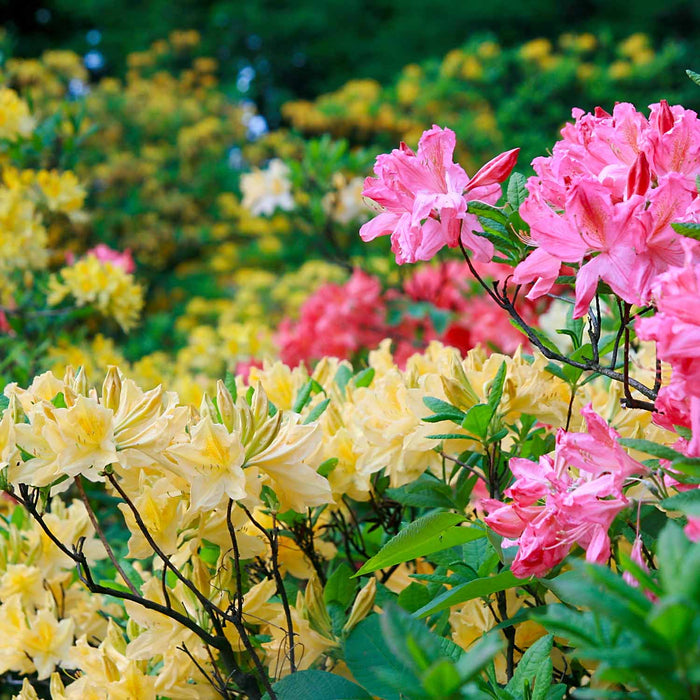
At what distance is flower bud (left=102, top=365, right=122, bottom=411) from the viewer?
0.74 m

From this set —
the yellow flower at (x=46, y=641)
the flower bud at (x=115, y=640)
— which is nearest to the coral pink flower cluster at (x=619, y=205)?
the flower bud at (x=115, y=640)

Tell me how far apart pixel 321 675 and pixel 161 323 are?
3.34 m

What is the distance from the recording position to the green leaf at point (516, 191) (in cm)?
78

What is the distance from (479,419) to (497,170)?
0.24m

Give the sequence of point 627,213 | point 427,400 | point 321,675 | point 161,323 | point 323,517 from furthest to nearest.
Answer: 1. point 161,323
2. point 323,517
3. point 427,400
4. point 321,675
5. point 627,213

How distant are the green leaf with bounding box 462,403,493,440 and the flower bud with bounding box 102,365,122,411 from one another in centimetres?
34

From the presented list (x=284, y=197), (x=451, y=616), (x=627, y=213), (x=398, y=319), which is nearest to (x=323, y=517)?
(x=451, y=616)

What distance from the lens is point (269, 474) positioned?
2.45 ft

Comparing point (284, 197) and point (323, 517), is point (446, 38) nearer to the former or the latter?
point (284, 197)

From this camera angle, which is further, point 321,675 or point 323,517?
point 323,517

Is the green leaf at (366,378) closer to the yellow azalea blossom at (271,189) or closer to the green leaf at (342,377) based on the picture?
the green leaf at (342,377)

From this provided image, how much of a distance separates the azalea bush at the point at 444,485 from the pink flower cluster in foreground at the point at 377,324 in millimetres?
1414

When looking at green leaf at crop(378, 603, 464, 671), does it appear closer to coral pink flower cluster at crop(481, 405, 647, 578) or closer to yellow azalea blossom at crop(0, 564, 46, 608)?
coral pink flower cluster at crop(481, 405, 647, 578)

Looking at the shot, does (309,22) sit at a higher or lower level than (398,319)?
higher
